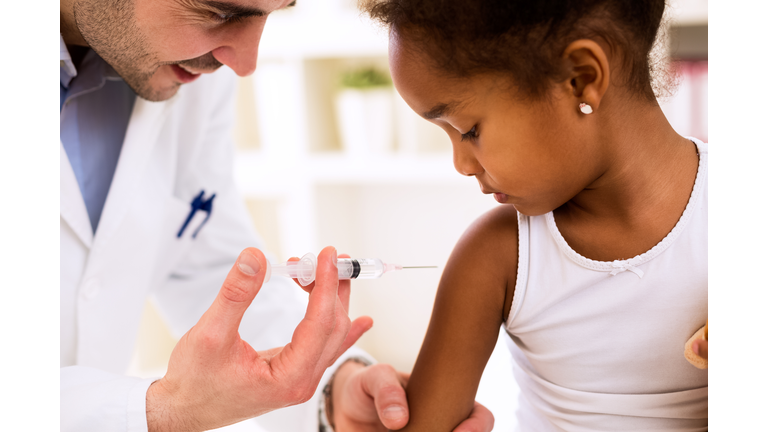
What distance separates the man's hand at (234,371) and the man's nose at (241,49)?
44 cm

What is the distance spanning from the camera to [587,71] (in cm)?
76

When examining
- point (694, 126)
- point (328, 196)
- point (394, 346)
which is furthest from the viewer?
point (394, 346)

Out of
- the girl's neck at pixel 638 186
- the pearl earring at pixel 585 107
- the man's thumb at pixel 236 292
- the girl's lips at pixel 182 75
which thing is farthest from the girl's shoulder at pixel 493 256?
the girl's lips at pixel 182 75

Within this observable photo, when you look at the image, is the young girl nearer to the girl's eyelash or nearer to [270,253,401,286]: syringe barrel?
the girl's eyelash

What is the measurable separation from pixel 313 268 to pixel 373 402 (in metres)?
0.37

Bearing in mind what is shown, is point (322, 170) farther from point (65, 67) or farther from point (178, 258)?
point (65, 67)

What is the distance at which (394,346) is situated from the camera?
9.12 feet

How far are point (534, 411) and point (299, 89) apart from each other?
1683mm

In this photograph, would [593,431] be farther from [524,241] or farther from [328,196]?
[328,196]

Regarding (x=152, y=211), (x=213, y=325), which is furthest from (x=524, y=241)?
(x=152, y=211)

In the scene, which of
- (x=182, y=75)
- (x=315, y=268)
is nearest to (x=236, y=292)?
(x=315, y=268)

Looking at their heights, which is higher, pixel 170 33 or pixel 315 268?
pixel 170 33

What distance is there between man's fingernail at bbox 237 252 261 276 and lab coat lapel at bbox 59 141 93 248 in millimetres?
517

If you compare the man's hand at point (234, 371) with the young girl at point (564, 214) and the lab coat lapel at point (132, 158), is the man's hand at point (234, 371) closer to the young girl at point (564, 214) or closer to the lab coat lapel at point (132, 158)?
the young girl at point (564, 214)
